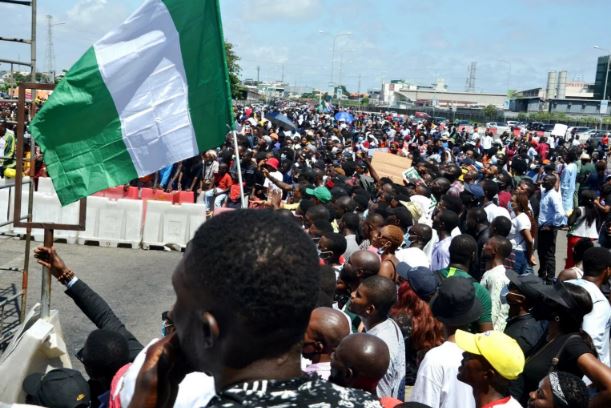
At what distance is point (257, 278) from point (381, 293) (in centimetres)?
304

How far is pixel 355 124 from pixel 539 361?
3640 centimetres

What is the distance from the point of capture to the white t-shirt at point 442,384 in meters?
3.82

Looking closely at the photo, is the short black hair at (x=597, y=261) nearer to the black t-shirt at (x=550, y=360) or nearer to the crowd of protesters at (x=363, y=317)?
the crowd of protesters at (x=363, y=317)

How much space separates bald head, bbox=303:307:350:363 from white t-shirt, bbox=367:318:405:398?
42 centimetres

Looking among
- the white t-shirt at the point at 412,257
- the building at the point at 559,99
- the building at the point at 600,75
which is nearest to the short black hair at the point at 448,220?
the white t-shirt at the point at 412,257

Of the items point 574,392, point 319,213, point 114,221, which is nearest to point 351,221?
point 319,213

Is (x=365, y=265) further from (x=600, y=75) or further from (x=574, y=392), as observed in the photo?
(x=600, y=75)

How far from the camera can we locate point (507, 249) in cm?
641

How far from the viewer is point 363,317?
15.0 feet

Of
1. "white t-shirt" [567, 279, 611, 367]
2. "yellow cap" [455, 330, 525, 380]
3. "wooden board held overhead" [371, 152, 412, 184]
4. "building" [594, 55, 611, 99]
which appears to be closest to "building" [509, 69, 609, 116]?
"building" [594, 55, 611, 99]

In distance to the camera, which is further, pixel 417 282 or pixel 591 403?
pixel 417 282

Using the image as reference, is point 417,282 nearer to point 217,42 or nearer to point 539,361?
point 539,361

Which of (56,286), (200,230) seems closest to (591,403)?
(200,230)

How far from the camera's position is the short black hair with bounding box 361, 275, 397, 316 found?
174 inches
